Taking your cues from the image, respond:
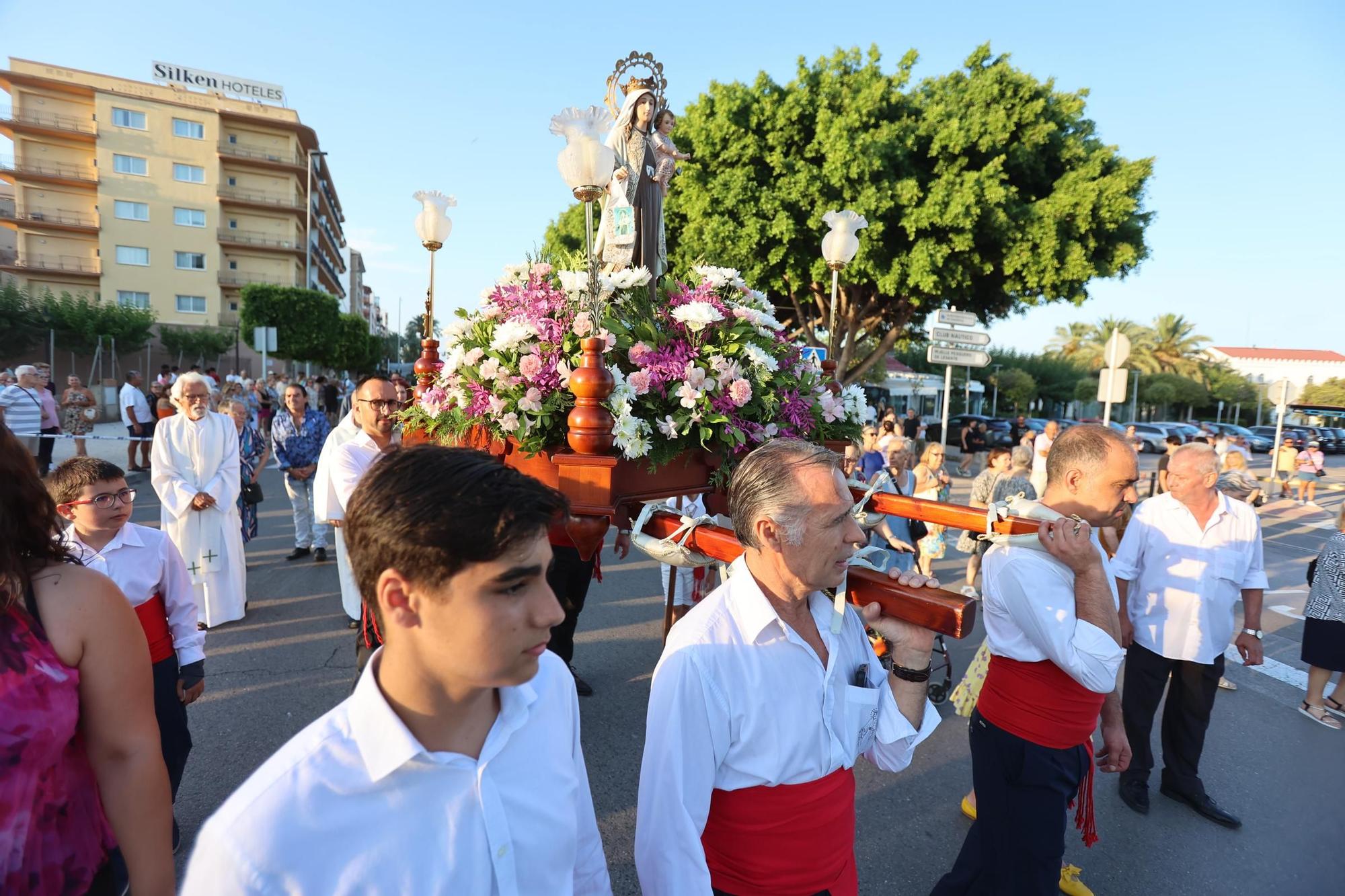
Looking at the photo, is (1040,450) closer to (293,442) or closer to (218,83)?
(293,442)

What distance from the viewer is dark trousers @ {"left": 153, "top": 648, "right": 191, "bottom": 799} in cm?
291

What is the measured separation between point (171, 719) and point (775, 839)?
2.64 meters

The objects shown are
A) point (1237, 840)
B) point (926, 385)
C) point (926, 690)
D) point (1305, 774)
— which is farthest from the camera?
point (926, 385)

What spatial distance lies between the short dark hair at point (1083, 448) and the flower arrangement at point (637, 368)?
0.85 m

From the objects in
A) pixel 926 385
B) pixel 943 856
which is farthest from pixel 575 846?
pixel 926 385

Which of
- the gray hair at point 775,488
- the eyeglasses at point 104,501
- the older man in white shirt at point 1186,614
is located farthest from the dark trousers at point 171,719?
the older man in white shirt at point 1186,614

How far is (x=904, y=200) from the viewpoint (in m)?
13.2

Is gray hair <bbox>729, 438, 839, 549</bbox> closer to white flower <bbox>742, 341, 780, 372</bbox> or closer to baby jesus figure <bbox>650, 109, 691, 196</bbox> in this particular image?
white flower <bbox>742, 341, 780, 372</bbox>

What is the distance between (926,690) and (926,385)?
31.7m

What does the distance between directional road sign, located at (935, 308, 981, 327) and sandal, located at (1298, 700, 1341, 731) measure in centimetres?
679

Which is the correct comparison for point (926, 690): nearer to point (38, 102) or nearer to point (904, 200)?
point (904, 200)

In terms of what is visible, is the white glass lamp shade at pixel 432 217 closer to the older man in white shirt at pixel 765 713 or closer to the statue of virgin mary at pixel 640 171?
the statue of virgin mary at pixel 640 171

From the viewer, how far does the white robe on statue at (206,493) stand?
217 inches

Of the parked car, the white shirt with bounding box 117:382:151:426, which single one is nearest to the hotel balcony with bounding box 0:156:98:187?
the white shirt with bounding box 117:382:151:426
